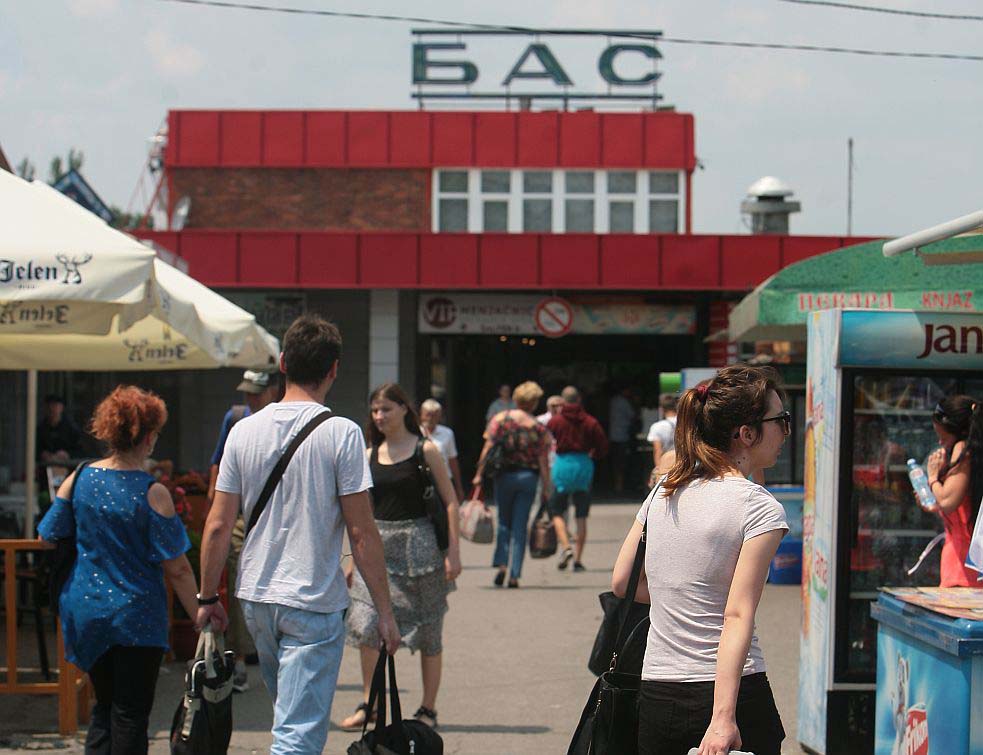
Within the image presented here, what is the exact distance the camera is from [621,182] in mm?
29016

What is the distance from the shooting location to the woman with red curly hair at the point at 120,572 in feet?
16.1

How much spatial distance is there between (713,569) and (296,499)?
1.60m

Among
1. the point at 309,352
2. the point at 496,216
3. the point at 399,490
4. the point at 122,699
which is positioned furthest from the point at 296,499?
the point at 496,216

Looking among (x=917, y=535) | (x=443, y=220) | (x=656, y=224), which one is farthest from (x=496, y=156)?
(x=917, y=535)

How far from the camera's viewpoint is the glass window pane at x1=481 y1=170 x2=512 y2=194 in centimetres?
2880

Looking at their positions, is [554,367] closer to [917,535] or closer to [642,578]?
[917,535]

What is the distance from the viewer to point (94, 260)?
6.02 meters

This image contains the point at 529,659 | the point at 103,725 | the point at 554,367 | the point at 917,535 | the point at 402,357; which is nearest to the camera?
the point at 103,725

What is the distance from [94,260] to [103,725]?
2.17m

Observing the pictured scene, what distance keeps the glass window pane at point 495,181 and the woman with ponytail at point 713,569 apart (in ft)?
83.8

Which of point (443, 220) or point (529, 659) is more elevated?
point (443, 220)

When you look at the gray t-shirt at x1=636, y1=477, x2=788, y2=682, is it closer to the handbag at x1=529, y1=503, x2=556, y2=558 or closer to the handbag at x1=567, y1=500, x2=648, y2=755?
the handbag at x1=567, y1=500, x2=648, y2=755

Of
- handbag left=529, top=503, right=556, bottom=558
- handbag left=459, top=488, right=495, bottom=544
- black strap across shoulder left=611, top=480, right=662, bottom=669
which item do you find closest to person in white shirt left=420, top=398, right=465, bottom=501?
handbag left=529, top=503, right=556, bottom=558

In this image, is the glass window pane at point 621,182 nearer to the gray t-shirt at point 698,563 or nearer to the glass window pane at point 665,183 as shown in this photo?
the glass window pane at point 665,183
